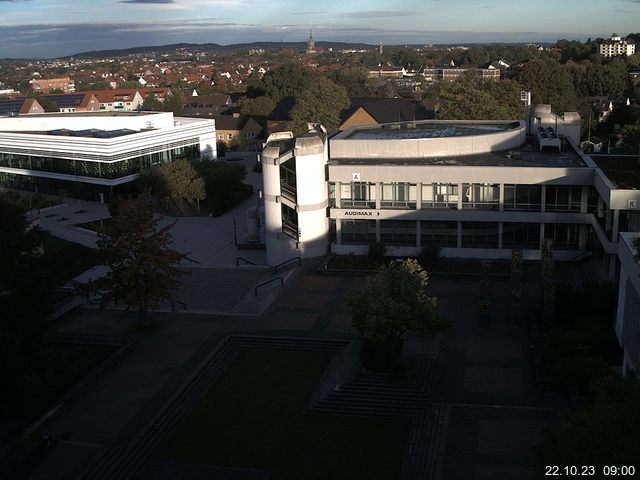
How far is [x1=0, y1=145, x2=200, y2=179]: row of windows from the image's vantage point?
190 feet

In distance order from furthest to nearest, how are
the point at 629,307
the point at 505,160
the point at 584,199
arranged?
1. the point at 505,160
2. the point at 584,199
3. the point at 629,307

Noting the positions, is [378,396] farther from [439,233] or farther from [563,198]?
[563,198]

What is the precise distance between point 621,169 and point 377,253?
12.5m

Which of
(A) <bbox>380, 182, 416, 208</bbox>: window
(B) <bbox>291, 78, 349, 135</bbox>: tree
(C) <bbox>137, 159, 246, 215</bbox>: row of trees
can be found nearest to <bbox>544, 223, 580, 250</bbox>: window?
(A) <bbox>380, 182, 416, 208</bbox>: window

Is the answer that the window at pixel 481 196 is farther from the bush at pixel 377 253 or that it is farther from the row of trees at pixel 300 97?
the row of trees at pixel 300 97

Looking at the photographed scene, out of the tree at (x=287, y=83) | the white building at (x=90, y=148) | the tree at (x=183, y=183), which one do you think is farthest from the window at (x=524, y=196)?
the tree at (x=287, y=83)

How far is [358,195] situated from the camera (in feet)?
124

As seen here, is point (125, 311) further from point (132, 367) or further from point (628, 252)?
point (628, 252)

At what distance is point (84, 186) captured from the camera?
196 feet

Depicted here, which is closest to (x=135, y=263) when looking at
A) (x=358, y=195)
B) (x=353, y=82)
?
(x=358, y=195)

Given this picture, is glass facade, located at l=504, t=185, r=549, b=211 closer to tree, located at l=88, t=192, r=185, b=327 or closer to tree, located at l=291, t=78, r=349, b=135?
tree, located at l=88, t=192, r=185, b=327

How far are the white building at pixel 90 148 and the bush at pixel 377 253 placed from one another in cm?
2851

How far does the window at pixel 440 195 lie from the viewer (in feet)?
120

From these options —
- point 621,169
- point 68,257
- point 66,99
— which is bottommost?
point 68,257
